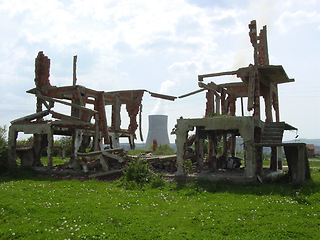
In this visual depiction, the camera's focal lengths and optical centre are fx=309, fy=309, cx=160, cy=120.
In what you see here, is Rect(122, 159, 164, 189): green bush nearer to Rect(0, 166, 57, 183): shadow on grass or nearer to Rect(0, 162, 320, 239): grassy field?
Rect(0, 162, 320, 239): grassy field

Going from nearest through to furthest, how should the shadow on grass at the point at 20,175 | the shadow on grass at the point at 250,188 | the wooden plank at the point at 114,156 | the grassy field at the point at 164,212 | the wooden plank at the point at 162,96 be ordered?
the grassy field at the point at 164,212 → the shadow on grass at the point at 250,188 → the shadow on grass at the point at 20,175 → the wooden plank at the point at 114,156 → the wooden plank at the point at 162,96

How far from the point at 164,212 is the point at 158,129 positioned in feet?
150

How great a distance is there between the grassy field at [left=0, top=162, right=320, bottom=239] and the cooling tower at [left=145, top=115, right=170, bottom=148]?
4139 centimetres

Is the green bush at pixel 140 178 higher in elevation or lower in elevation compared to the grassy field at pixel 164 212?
higher

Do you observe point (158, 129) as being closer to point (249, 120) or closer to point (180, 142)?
point (180, 142)

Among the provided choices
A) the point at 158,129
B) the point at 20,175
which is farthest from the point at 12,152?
the point at 158,129

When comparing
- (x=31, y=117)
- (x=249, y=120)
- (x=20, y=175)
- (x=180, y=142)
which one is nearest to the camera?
(x=249, y=120)

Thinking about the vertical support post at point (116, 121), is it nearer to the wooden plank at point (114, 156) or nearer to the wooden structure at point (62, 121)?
A: the wooden structure at point (62, 121)

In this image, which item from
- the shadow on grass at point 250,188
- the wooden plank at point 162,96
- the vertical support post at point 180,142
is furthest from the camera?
the wooden plank at point 162,96

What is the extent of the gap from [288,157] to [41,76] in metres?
17.3

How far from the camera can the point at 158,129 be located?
181 feet

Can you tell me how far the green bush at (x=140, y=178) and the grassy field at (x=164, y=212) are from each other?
56cm

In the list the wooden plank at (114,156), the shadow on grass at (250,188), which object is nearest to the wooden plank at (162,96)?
the wooden plank at (114,156)

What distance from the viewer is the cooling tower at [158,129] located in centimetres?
5453
